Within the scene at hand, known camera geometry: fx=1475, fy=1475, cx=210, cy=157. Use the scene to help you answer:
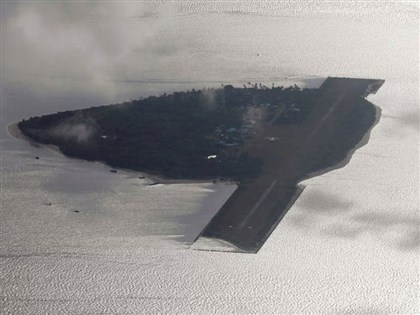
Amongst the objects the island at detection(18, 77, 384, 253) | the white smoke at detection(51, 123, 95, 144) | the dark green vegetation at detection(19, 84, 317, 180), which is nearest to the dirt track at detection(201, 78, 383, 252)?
the island at detection(18, 77, 384, 253)

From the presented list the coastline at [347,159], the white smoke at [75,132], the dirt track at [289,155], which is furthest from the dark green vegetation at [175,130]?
the coastline at [347,159]

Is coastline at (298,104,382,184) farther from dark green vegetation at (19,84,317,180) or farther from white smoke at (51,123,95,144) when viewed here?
white smoke at (51,123,95,144)

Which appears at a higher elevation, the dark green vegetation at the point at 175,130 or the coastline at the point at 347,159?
the dark green vegetation at the point at 175,130

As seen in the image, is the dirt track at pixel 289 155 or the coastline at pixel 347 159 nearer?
the dirt track at pixel 289 155

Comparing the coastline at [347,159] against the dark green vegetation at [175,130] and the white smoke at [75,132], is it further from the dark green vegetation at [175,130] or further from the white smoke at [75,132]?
the white smoke at [75,132]

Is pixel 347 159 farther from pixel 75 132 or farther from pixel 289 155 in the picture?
pixel 75 132

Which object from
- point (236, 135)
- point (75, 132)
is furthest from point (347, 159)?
point (75, 132)
